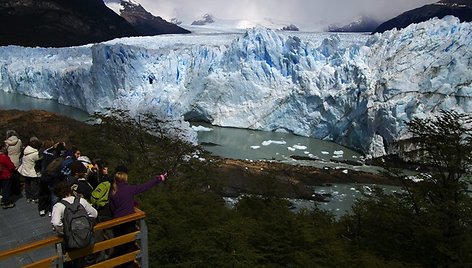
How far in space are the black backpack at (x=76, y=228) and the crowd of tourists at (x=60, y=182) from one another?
47 mm

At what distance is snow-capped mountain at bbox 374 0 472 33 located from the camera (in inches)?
1744

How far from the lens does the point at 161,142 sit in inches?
455

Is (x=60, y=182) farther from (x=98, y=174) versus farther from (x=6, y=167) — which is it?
(x=6, y=167)

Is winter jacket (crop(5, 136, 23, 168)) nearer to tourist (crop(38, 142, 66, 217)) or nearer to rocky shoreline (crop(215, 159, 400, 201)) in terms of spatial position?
tourist (crop(38, 142, 66, 217))

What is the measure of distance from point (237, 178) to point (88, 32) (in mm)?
57775

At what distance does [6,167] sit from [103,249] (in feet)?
4.86

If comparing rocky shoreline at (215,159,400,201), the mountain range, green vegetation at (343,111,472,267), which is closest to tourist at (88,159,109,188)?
green vegetation at (343,111,472,267)

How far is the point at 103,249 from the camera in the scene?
8.97ft

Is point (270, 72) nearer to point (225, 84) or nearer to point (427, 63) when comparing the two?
point (225, 84)

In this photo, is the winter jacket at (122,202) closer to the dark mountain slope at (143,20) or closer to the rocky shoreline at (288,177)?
the rocky shoreline at (288,177)

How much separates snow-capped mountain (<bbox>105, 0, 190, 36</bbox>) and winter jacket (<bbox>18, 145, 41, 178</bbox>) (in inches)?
3292

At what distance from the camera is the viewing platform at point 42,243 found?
8.10 ft

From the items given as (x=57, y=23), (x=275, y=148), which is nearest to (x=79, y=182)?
(x=275, y=148)

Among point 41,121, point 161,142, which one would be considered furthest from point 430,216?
point 41,121
